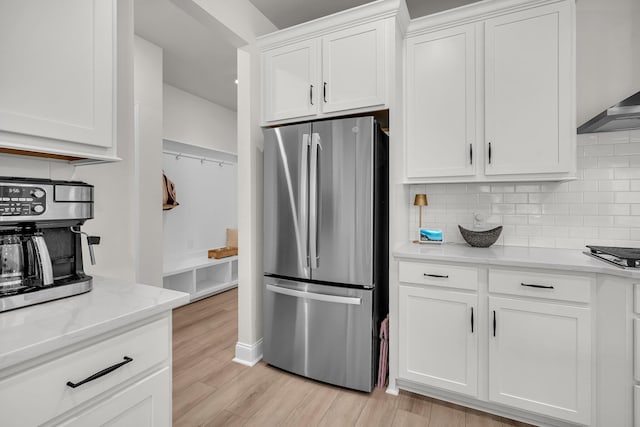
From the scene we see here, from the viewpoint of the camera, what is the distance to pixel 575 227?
2.12m

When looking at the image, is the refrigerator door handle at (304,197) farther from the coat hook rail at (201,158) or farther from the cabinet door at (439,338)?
the coat hook rail at (201,158)

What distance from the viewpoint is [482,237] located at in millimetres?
2158

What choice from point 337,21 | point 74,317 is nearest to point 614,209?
point 337,21

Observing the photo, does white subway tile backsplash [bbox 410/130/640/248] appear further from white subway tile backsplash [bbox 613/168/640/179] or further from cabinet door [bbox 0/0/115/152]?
cabinet door [bbox 0/0/115/152]

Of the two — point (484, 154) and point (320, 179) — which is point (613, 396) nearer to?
point (484, 154)

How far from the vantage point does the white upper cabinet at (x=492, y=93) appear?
190 centimetres

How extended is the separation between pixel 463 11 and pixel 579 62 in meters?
0.88

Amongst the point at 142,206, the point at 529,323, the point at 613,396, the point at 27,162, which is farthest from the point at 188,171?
the point at 613,396

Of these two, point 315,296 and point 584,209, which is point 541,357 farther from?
point 315,296

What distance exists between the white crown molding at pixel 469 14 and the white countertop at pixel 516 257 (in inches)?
60.9

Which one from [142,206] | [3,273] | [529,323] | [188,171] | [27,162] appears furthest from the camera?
[188,171]

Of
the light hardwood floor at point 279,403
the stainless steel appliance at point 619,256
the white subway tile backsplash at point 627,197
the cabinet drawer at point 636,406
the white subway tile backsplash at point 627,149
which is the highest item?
the white subway tile backsplash at point 627,149

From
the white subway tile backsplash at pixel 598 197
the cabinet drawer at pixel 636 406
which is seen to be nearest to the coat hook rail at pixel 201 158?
the white subway tile backsplash at pixel 598 197

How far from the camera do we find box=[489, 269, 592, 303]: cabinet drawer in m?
1.63
